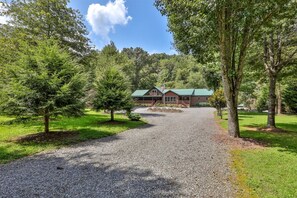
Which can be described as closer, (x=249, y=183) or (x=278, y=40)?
(x=249, y=183)

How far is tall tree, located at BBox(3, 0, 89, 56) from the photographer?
1692 cm

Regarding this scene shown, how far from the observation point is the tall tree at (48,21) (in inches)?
666

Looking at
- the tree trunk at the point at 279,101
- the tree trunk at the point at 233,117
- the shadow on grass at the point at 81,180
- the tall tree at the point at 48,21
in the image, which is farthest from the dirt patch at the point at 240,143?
the tree trunk at the point at 279,101

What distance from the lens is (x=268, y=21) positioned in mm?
9164

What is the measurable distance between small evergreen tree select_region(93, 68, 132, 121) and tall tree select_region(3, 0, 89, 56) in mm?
6721

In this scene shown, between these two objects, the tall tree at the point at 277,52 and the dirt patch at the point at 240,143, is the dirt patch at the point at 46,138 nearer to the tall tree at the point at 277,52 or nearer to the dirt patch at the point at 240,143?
the dirt patch at the point at 240,143

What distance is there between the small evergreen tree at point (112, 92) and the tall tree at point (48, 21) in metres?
6.72

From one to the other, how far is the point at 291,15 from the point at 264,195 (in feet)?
31.6

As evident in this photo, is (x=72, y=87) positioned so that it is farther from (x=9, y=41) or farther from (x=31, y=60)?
(x=9, y=41)

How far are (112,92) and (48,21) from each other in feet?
34.3

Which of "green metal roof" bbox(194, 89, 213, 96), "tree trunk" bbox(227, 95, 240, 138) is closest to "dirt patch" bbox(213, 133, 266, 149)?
"tree trunk" bbox(227, 95, 240, 138)

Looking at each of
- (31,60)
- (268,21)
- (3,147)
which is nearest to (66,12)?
(31,60)

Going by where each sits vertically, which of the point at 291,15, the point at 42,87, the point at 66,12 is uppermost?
the point at 66,12

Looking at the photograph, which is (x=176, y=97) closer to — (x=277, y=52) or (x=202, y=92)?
(x=202, y=92)
